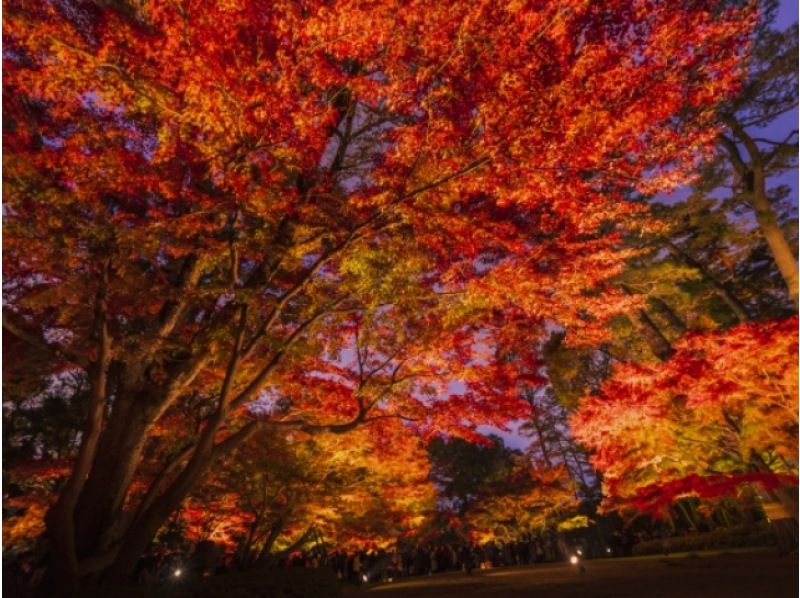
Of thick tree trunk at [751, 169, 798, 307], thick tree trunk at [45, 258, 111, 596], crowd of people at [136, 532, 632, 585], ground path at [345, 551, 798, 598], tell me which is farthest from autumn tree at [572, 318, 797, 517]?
crowd of people at [136, 532, 632, 585]

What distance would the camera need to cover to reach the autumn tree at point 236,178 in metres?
6.36

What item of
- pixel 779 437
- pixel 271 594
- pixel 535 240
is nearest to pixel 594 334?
pixel 535 240

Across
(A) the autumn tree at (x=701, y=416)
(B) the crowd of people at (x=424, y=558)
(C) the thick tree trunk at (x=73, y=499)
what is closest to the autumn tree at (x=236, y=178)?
(C) the thick tree trunk at (x=73, y=499)

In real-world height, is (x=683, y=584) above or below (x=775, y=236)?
below

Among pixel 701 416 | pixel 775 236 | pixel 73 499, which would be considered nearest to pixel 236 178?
pixel 73 499

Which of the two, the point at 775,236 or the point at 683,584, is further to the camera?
the point at 775,236

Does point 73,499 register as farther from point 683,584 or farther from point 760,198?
point 760,198

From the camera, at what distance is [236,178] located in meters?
6.89

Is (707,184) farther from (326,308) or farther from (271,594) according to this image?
(271,594)

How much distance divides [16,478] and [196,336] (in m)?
11.8

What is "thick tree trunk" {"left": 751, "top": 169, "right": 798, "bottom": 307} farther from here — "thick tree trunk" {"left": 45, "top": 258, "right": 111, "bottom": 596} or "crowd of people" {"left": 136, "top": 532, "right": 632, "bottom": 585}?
"thick tree trunk" {"left": 45, "top": 258, "right": 111, "bottom": 596}

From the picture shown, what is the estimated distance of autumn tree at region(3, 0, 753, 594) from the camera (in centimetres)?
636

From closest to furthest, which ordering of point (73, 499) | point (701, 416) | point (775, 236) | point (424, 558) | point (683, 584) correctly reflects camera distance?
1. point (73, 499)
2. point (683, 584)
3. point (701, 416)
4. point (775, 236)
5. point (424, 558)

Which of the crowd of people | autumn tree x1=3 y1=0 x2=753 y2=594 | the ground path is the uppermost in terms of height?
autumn tree x1=3 y1=0 x2=753 y2=594
